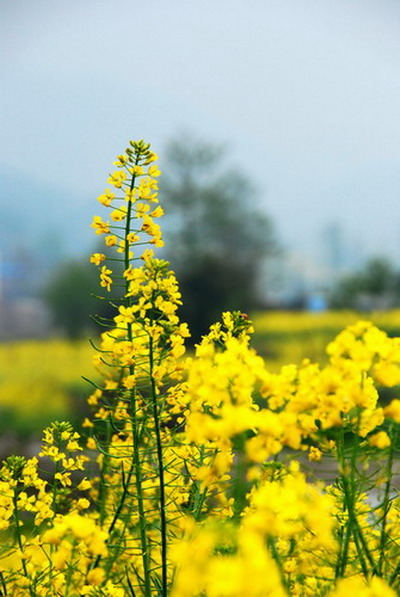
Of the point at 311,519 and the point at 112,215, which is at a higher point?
the point at 112,215

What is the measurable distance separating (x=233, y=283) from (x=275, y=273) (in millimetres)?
3280

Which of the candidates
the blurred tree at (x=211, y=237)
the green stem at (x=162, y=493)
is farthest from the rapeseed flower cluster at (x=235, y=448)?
the blurred tree at (x=211, y=237)

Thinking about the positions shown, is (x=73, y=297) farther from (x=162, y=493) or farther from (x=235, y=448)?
(x=235, y=448)

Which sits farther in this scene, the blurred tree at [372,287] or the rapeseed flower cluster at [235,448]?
the blurred tree at [372,287]

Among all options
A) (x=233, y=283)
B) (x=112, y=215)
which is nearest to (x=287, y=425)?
(x=112, y=215)

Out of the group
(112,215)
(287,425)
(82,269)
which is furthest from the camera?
(82,269)

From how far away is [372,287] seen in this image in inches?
391

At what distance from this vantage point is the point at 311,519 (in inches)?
25.8

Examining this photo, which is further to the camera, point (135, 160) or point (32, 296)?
point (32, 296)

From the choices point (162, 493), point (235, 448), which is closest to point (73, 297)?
point (162, 493)

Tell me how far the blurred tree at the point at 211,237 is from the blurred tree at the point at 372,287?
130cm

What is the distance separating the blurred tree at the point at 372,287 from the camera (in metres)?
9.93

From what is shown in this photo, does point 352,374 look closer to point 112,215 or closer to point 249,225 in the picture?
point 112,215

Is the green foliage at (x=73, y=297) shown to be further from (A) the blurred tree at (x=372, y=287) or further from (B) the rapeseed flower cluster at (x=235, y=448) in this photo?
(B) the rapeseed flower cluster at (x=235, y=448)
